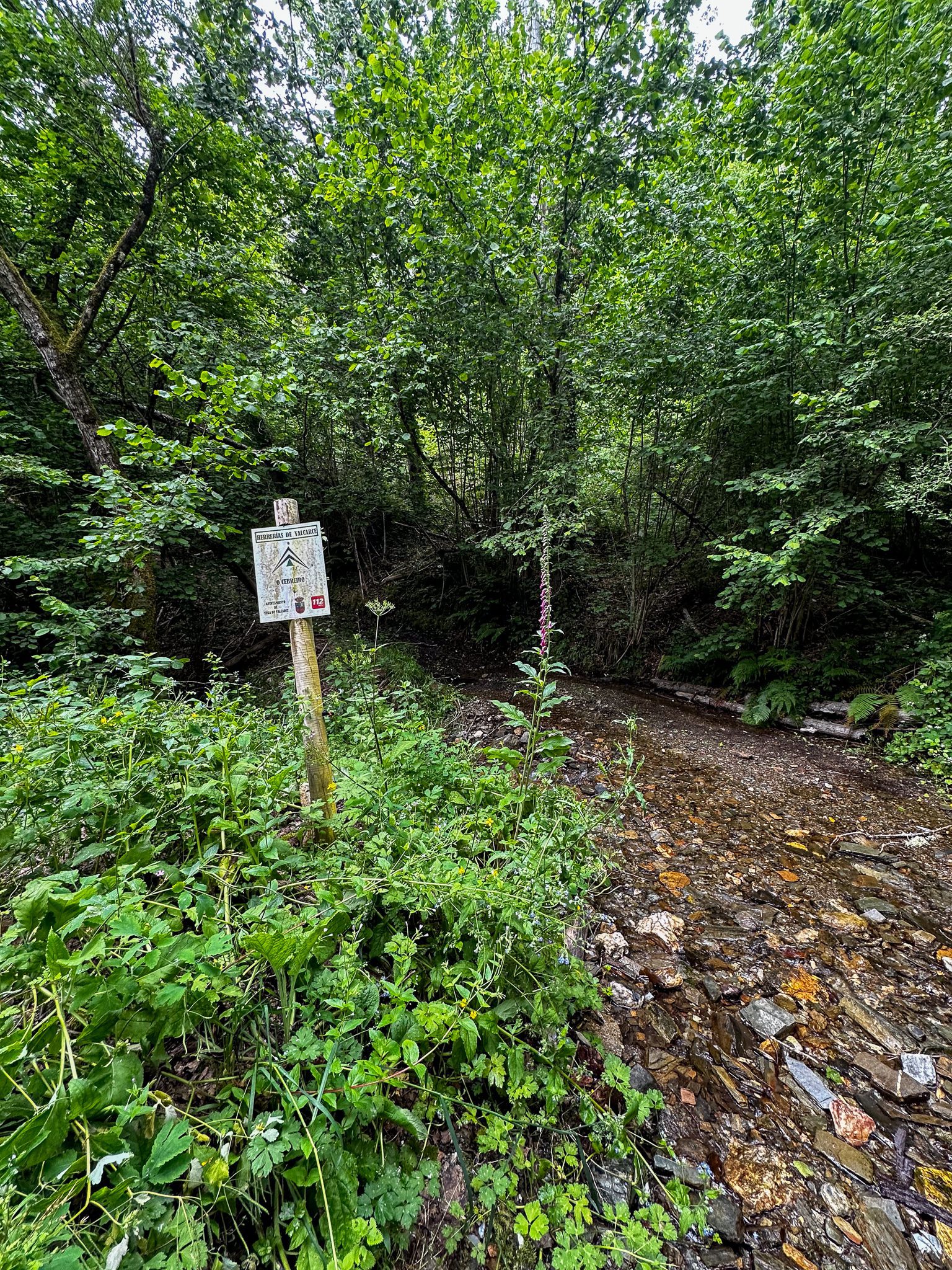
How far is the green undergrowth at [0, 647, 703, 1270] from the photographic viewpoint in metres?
1.04

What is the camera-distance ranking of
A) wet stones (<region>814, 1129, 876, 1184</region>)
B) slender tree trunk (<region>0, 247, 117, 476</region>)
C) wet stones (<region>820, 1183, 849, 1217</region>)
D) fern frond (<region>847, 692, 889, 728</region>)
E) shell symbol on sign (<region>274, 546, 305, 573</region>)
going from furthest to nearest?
slender tree trunk (<region>0, 247, 117, 476</region>) < fern frond (<region>847, 692, 889, 728</region>) < shell symbol on sign (<region>274, 546, 305, 573</region>) < wet stones (<region>814, 1129, 876, 1184</region>) < wet stones (<region>820, 1183, 849, 1217</region>)

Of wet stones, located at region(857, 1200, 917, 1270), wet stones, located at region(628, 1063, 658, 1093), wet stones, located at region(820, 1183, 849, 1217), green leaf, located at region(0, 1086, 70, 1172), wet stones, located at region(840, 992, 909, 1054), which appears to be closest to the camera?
green leaf, located at region(0, 1086, 70, 1172)

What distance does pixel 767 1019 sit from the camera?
86.4 inches

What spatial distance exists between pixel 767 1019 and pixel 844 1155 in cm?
52

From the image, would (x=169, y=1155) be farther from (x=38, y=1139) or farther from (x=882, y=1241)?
(x=882, y=1241)

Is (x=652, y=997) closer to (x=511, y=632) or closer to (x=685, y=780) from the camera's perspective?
(x=685, y=780)

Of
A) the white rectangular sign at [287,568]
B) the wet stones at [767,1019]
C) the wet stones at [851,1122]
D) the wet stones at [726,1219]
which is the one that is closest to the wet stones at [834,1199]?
the wet stones at [851,1122]

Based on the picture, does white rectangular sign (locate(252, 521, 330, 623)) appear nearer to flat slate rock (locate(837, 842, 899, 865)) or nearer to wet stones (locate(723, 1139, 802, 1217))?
wet stones (locate(723, 1139, 802, 1217))

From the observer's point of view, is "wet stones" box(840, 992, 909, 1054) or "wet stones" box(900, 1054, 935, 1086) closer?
"wet stones" box(900, 1054, 935, 1086)

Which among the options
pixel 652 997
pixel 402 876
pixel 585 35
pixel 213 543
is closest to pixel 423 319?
pixel 585 35

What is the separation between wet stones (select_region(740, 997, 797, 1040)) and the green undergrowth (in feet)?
2.84

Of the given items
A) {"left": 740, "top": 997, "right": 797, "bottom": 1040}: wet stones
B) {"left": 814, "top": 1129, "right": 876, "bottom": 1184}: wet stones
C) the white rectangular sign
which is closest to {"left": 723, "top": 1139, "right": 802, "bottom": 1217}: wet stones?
{"left": 814, "top": 1129, "right": 876, "bottom": 1184}: wet stones

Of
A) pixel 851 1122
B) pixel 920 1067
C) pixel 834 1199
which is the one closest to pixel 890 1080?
pixel 920 1067

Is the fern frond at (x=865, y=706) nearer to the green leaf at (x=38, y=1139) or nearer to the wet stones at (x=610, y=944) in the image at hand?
the wet stones at (x=610, y=944)
